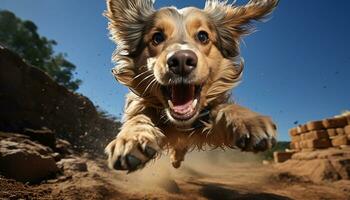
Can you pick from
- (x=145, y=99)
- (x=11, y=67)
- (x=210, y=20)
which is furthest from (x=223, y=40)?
(x=11, y=67)

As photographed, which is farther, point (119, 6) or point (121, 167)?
point (119, 6)

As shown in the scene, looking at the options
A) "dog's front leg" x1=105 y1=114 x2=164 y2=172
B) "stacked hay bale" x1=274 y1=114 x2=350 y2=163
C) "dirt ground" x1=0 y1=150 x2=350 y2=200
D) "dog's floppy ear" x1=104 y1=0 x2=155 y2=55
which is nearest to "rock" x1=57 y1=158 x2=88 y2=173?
"dirt ground" x1=0 y1=150 x2=350 y2=200

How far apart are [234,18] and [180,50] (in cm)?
236

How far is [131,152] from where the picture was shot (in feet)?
12.2

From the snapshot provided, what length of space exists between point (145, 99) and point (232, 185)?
4244mm

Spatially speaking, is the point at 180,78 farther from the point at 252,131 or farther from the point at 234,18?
the point at 234,18

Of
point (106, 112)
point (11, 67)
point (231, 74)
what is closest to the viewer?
point (231, 74)

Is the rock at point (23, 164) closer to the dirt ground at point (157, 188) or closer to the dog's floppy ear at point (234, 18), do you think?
the dirt ground at point (157, 188)

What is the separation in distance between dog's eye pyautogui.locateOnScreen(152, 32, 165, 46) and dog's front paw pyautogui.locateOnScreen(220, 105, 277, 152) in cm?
161

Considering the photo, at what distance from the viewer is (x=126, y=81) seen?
5836 mm

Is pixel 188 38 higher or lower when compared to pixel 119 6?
lower

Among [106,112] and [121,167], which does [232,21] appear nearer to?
[121,167]

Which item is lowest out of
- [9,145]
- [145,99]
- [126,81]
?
[9,145]

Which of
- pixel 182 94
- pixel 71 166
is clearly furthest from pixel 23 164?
pixel 182 94
